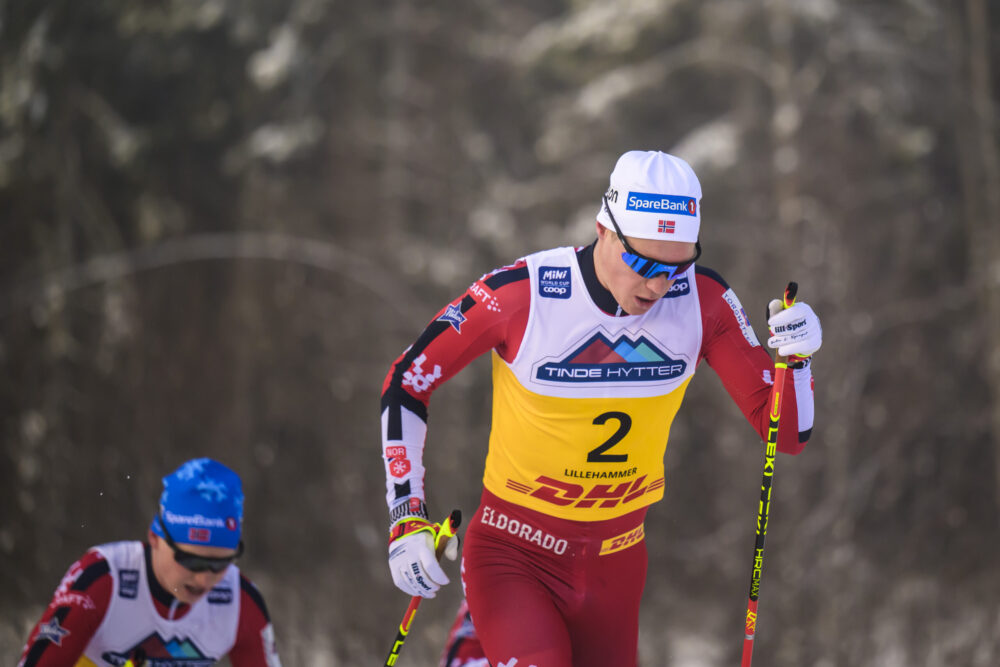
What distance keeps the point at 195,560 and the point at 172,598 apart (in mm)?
327

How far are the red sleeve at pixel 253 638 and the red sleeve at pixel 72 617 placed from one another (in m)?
0.50

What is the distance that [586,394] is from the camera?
2.75 meters

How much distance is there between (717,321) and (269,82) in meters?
3.65

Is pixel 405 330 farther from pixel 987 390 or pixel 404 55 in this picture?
pixel 987 390

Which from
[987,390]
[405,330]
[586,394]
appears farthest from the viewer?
[405,330]

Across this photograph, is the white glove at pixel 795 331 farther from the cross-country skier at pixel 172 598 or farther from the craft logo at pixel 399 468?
the cross-country skier at pixel 172 598

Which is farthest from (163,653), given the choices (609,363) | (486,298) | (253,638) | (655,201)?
(655,201)

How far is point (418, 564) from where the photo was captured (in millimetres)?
2545

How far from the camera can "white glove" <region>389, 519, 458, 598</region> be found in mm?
2527

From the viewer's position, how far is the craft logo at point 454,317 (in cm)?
275

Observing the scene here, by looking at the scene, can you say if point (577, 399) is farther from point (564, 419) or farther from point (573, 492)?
point (573, 492)

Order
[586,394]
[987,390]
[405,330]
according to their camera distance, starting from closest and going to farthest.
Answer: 1. [586,394]
2. [987,390]
3. [405,330]

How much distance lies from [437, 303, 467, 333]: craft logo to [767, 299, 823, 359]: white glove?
844 mm

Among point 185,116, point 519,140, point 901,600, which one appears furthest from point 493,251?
point 901,600
